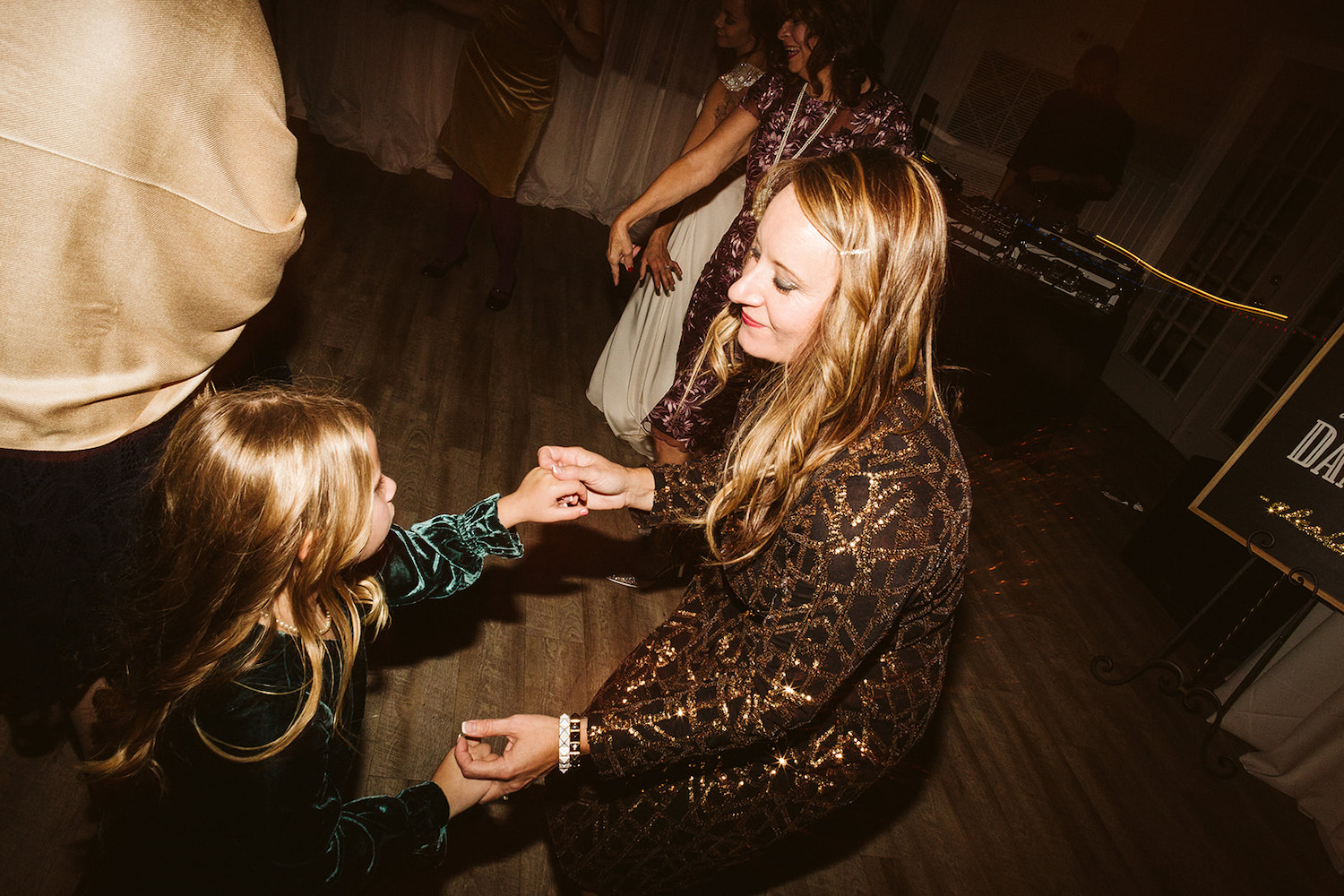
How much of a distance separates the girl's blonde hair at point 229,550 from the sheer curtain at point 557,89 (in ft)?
17.8

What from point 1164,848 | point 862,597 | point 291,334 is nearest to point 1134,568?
point 1164,848

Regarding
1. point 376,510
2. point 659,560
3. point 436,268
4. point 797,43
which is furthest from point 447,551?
point 436,268

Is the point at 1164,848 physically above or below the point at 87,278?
below

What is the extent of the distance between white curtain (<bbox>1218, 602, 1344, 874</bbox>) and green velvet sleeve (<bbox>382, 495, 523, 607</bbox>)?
3.03 meters

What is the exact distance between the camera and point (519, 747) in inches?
46.6

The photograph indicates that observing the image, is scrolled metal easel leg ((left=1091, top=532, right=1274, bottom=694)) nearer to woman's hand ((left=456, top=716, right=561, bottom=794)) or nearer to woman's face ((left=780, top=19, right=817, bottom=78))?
woman's face ((left=780, top=19, right=817, bottom=78))

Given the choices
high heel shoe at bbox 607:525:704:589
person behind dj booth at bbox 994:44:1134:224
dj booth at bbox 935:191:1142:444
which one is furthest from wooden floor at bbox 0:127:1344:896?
person behind dj booth at bbox 994:44:1134:224

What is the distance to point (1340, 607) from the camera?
8.21 ft

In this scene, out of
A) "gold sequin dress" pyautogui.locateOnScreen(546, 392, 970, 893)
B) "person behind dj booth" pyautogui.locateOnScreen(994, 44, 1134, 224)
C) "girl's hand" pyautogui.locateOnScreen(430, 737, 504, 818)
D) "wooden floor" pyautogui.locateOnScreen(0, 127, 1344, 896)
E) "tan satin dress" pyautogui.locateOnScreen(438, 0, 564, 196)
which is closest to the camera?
"gold sequin dress" pyautogui.locateOnScreen(546, 392, 970, 893)

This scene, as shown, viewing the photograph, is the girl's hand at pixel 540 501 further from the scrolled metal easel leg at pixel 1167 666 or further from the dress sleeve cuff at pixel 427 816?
the scrolled metal easel leg at pixel 1167 666

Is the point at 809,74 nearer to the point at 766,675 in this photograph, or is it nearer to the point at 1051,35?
the point at 766,675

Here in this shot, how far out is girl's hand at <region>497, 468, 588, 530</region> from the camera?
1.51 m

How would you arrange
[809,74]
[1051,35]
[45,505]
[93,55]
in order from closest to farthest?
1. [93,55]
2. [45,505]
3. [809,74]
4. [1051,35]

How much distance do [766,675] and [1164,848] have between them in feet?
7.60
